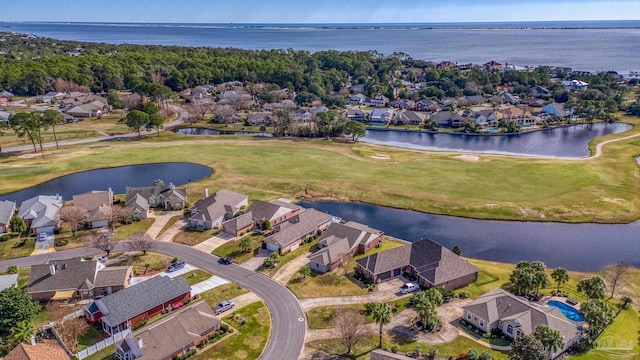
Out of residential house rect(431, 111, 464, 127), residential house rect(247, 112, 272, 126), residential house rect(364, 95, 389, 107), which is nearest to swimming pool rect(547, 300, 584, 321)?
residential house rect(431, 111, 464, 127)

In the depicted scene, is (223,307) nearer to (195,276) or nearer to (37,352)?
(195,276)

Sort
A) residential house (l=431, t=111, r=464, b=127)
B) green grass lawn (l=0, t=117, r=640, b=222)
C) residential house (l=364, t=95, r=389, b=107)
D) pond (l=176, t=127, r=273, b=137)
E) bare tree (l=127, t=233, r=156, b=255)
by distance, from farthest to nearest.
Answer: residential house (l=364, t=95, r=389, b=107) → residential house (l=431, t=111, r=464, b=127) → pond (l=176, t=127, r=273, b=137) → green grass lawn (l=0, t=117, r=640, b=222) → bare tree (l=127, t=233, r=156, b=255)

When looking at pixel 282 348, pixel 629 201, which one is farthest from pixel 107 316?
pixel 629 201

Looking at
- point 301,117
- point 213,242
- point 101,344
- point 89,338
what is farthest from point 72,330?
point 301,117

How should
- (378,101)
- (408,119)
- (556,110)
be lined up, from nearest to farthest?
(408,119) → (556,110) → (378,101)

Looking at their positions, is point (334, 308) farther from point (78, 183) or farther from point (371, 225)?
point (78, 183)

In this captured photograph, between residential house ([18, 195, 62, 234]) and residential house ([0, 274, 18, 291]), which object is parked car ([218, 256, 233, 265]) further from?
residential house ([18, 195, 62, 234])
